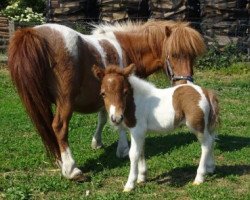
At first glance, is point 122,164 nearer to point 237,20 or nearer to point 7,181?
point 7,181

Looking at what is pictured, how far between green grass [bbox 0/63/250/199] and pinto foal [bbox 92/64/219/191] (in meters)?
0.30

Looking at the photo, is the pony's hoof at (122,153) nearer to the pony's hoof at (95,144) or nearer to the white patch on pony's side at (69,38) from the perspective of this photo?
the pony's hoof at (95,144)

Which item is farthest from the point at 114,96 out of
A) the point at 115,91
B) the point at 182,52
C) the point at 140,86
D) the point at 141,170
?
the point at 182,52

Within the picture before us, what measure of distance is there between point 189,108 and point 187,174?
41.6 inches

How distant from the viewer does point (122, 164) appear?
6.75 metres

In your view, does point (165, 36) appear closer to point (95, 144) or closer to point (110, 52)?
point (110, 52)

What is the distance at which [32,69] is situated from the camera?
579 centimetres

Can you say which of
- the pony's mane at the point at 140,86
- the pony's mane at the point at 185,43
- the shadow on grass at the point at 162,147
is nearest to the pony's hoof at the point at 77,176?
the shadow on grass at the point at 162,147

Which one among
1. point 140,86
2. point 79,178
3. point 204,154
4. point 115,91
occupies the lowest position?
point 79,178

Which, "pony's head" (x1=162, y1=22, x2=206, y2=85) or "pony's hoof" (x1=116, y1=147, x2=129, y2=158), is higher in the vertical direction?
"pony's head" (x1=162, y1=22, x2=206, y2=85)

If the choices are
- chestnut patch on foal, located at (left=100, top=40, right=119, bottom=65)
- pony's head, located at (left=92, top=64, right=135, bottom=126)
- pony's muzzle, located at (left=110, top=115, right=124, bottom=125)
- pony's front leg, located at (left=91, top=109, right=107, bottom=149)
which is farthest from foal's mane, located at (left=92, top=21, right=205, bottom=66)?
pony's muzzle, located at (left=110, top=115, right=124, bottom=125)

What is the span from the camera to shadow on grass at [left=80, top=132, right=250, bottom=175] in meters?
6.65

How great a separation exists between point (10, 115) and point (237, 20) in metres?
9.15

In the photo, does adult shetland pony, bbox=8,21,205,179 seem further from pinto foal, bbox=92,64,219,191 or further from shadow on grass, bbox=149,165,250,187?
shadow on grass, bbox=149,165,250,187
